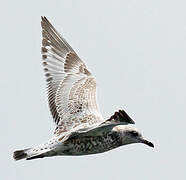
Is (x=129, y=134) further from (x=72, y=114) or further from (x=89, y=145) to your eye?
(x=72, y=114)

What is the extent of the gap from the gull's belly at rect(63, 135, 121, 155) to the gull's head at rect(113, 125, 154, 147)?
0.29 m

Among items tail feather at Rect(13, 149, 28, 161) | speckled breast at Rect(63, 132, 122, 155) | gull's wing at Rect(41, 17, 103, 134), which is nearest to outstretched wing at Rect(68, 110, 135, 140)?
speckled breast at Rect(63, 132, 122, 155)

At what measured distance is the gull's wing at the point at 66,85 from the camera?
44.6 ft

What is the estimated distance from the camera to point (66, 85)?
48.1ft

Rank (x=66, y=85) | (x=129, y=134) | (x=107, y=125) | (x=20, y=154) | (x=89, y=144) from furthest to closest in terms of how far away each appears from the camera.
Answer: (x=66, y=85)
(x=129, y=134)
(x=20, y=154)
(x=89, y=144)
(x=107, y=125)

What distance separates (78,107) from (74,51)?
2.25 meters

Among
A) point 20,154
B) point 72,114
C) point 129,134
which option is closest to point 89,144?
point 129,134

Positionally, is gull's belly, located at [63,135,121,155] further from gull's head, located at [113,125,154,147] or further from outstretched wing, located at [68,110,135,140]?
gull's head, located at [113,125,154,147]

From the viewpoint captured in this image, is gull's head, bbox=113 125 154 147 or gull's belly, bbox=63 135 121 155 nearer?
gull's belly, bbox=63 135 121 155

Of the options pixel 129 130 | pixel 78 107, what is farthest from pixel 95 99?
pixel 129 130

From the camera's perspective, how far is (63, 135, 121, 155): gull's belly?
40.5ft

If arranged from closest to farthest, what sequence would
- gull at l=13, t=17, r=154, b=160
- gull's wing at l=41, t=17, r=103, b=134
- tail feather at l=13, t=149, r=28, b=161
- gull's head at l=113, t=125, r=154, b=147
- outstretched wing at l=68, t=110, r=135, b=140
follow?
outstretched wing at l=68, t=110, r=135, b=140
gull at l=13, t=17, r=154, b=160
tail feather at l=13, t=149, r=28, b=161
gull's head at l=113, t=125, r=154, b=147
gull's wing at l=41, t=17, r=103, b=134

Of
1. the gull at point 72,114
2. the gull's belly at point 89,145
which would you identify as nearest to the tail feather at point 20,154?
the gull at point 72,114

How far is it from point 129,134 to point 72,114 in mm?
1333
